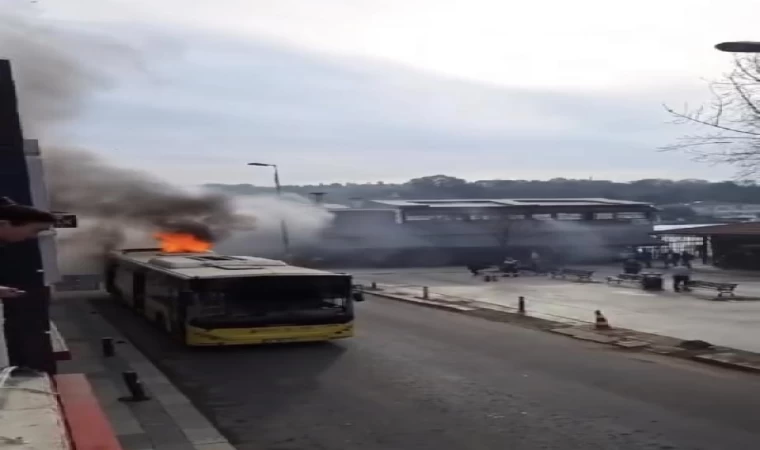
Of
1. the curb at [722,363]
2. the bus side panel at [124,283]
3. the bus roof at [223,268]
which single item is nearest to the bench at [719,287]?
the curb at [722,363]

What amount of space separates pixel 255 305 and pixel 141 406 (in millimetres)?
5245

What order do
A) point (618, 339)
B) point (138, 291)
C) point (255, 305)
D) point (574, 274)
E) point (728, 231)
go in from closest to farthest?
point (255, 305)
point (618, 339)
point (138, 291)
point (574, 274)
point (728, 231)

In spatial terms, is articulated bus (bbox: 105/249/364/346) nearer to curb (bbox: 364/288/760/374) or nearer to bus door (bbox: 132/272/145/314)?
bus door (bbox: 132/272/145/314)

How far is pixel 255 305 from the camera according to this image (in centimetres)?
1709

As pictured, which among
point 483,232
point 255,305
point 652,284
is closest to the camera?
point 255,305

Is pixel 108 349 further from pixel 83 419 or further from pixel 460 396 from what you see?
pixel 83 419

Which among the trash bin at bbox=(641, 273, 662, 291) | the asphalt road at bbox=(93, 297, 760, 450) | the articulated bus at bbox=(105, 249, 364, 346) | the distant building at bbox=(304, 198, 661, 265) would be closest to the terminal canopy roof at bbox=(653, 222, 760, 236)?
the distant building at bbox=(304, 198, 661, 265)

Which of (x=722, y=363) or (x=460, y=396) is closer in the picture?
(x=460, y=396)

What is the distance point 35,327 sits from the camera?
8336mm

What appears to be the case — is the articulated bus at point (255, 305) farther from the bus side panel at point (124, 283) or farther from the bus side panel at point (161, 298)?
the bus side panel at point (124, 283)

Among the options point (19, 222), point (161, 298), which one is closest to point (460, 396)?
point (161, 298)

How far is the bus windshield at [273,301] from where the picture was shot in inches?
666

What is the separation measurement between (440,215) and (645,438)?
72.0 m

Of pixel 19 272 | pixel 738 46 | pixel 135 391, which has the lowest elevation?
pixel 135 391
